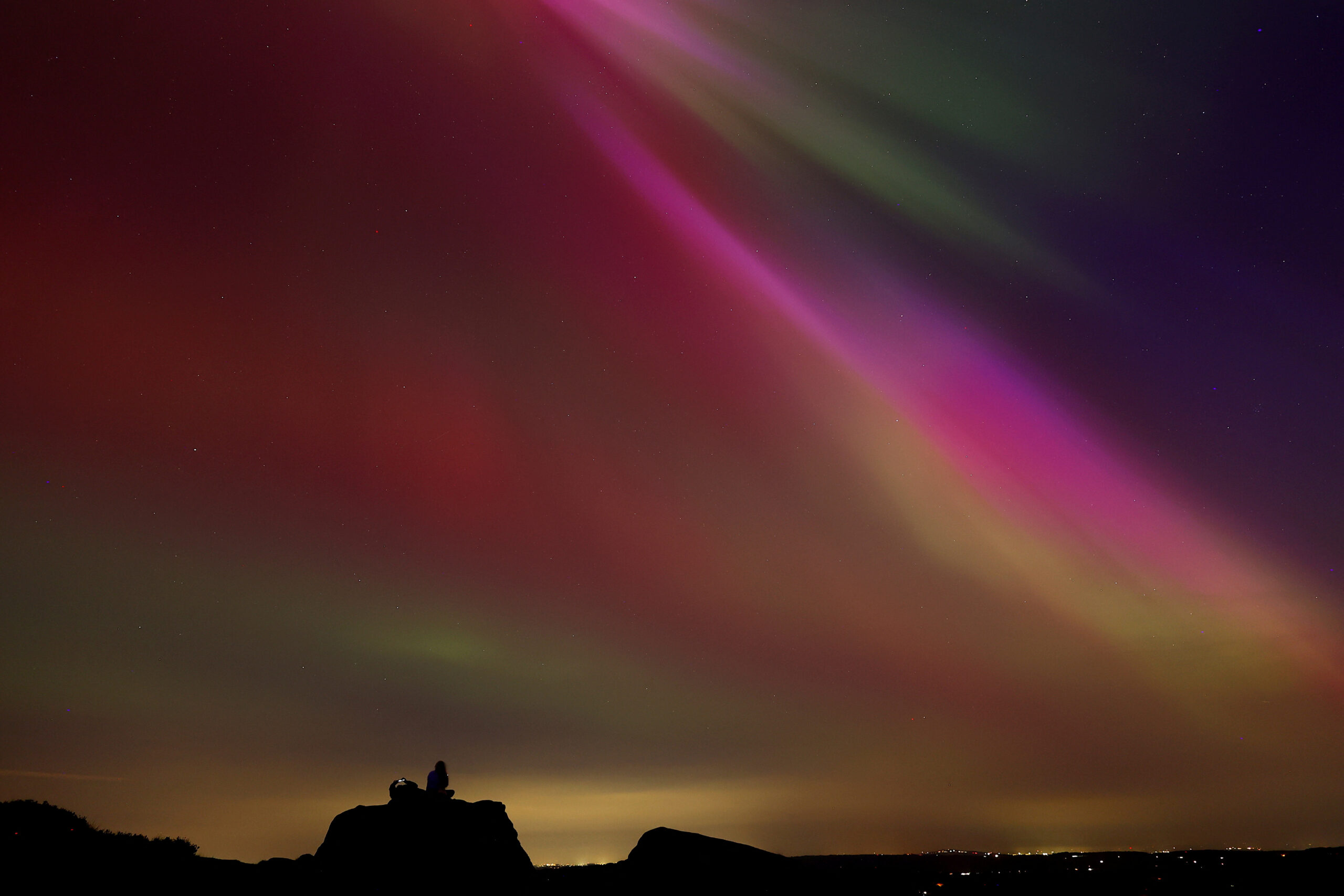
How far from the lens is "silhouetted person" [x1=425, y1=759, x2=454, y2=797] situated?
23.4 metres

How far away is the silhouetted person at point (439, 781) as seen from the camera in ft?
76.9

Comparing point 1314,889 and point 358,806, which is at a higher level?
point 358,806

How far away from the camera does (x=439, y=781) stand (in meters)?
23.6

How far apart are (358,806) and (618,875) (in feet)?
28.4

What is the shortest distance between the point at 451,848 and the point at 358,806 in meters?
2.61

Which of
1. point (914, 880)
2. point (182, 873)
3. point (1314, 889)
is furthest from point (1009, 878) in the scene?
point (182, 873)

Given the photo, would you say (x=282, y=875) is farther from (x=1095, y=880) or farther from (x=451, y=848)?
(x=1095, y=880)

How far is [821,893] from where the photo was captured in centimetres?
2689

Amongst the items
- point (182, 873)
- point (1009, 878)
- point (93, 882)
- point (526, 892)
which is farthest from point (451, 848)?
point (1009, 878)

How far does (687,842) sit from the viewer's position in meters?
26.6

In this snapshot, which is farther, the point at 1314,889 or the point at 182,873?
the point at 1314,889

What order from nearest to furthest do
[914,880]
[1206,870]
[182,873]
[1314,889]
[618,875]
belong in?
[182,873] < [618,875] < [1314,889] < [914,880] < [1206,870]

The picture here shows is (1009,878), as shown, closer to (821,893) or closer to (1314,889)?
(1314,889)

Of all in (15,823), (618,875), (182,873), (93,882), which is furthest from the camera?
(618,875)
